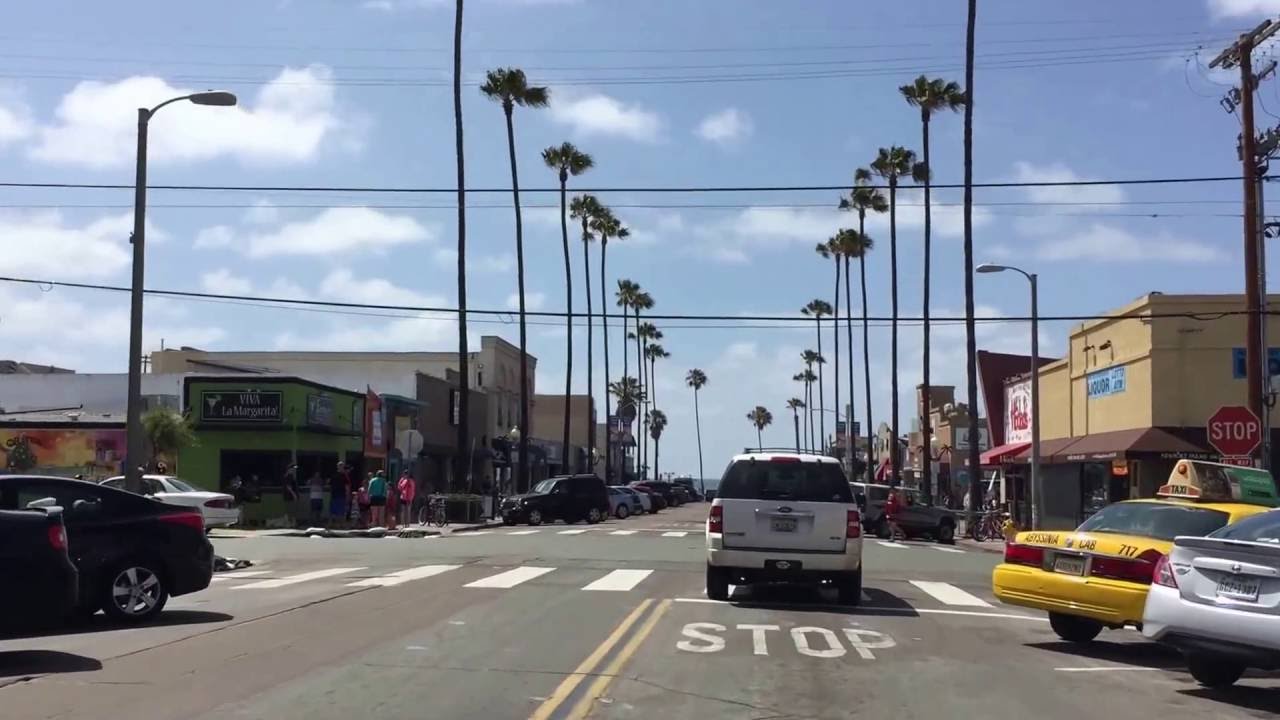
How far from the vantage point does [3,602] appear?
10.2m

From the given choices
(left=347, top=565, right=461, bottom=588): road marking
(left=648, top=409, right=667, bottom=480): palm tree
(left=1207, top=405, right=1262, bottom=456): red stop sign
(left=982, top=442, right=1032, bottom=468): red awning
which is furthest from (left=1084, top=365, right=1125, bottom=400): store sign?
(left=648, top=409, right=667, bottom=480): palm tree

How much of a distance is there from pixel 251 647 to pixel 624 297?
275 feet

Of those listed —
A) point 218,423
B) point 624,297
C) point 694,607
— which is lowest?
point 694,607

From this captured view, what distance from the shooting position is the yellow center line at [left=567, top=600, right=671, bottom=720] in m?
8.69

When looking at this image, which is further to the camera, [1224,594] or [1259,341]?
[1259,341]

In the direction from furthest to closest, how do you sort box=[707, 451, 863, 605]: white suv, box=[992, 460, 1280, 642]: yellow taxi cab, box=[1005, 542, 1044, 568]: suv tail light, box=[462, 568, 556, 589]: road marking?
box=[462, 568, 556, 589]: road marking, box=[707, 451, 863, 605]: white suv, box=[1005, 542, 1044, 568]: suv tail light, box=[992, 460, 1280, 642]: yellow taxi cab

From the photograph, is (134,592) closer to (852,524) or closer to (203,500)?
(852,524)

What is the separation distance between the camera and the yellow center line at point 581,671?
8.68m

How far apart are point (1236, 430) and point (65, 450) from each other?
34.5 m

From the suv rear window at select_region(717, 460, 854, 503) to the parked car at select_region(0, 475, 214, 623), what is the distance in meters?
6.23

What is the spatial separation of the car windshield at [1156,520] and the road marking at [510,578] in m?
8.04

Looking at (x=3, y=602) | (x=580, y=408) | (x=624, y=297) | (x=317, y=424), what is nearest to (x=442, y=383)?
(x=317, y=424)

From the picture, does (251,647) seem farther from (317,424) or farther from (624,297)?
(624,297)

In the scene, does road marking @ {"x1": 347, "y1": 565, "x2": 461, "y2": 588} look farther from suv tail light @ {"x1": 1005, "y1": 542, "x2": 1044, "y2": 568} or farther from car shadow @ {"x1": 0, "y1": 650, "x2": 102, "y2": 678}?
suv tail light @ {"x1": 1005, "y1": 542, "x2": 1044, "y2": 568}
